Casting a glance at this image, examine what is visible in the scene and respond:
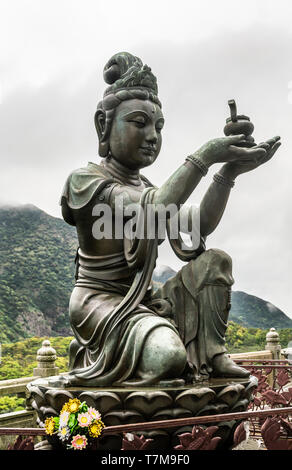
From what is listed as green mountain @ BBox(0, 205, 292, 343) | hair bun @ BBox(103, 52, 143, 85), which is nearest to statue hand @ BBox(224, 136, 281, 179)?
hair bun @ BBox(103, 52, 143, 85)

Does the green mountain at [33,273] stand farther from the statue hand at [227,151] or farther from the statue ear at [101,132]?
the statue hand at [227,151]

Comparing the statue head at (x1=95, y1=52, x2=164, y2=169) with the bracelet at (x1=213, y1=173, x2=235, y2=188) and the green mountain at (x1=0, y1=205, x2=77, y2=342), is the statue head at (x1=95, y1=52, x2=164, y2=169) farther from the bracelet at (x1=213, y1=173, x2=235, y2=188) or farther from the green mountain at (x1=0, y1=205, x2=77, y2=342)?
the green mountain at (x1=0, y1=205, x2=77, y2=342)

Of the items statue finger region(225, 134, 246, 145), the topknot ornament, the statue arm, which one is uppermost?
the topknot ornament

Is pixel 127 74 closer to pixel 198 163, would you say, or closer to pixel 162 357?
pixel 198 163

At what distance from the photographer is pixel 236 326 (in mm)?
15070

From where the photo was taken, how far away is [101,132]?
4520 mm

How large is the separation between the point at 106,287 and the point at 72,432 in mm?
1220

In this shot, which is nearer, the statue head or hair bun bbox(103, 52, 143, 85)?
the statue head

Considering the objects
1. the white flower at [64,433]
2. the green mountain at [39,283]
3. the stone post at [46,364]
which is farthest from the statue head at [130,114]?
the green mountain at [39,283]

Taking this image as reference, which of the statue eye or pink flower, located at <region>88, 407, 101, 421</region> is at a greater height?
the statue eye

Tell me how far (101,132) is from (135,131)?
1.13ft

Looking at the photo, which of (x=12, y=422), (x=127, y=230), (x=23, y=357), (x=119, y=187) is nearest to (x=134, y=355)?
(x=127, y=230)

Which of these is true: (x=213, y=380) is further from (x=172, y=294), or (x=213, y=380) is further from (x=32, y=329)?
(x=32, y=329)

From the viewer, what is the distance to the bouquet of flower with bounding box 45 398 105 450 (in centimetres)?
317
